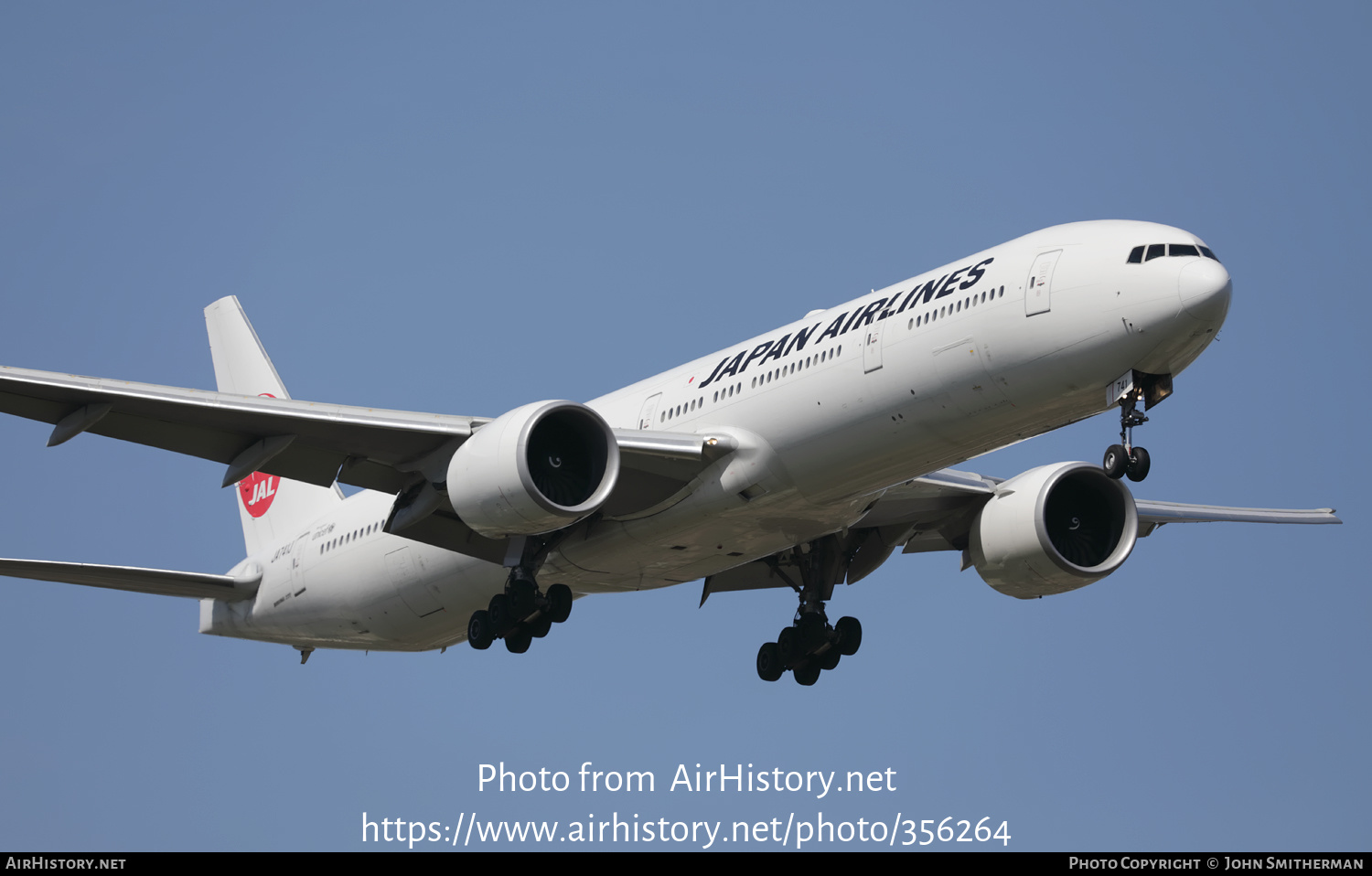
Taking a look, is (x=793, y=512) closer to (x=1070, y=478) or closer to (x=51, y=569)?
(x=1070, y=478)

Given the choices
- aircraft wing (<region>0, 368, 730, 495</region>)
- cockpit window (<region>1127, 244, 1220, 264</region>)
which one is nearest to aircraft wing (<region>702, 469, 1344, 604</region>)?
aircraft wing (<region>0, 368, 730, 495</region>)

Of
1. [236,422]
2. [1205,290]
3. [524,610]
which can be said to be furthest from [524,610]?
[1205,290]

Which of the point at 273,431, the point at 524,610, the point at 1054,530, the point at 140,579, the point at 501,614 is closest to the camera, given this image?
the point at 273,431

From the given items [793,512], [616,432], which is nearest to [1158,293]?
[793,512]

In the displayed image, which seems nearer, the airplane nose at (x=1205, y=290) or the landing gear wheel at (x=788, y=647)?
the airplane nose at (x=1205, y=290)

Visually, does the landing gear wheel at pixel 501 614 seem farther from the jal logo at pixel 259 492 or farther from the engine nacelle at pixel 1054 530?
the jal logo at pixel 259 492

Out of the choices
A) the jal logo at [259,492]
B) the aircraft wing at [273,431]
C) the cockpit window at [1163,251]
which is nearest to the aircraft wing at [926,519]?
the aircraft wing at [273,431]

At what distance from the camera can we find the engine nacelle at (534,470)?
24719mm

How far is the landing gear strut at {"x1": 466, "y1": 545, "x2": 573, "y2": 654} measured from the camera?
27547 mm

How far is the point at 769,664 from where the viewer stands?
103 feet

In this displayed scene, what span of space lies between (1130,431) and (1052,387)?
120 centimetres

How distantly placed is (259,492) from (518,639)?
11.5 m

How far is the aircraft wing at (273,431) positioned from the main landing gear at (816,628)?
556 cm

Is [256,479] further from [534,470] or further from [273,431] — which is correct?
[534,470]
